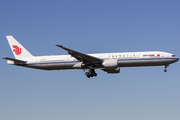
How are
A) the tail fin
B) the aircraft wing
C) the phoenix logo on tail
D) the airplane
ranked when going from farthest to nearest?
the phoenix logo on tail < the tail fin < the airplane < the aircraft wing

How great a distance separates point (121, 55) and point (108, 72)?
6077mm

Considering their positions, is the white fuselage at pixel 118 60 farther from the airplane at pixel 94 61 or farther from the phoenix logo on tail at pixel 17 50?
the phoenix logo on tail at pixel 17 50

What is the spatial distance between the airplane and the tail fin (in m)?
1.53

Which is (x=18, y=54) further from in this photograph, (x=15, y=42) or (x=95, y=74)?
(x=95, y=74)

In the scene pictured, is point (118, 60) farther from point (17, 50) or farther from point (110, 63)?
point (17, 50)

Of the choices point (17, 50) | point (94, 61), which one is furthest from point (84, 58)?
point (17, 50)

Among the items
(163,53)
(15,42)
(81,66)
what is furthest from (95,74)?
(15,42)

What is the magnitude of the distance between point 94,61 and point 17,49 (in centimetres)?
1491

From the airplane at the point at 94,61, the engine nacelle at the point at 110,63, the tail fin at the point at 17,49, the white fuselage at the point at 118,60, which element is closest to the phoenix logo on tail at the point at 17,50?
the tail fin at the point at 17,49

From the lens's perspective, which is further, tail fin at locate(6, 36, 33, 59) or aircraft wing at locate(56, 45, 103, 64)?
tail fin at locate(6, 36, 33, 59)

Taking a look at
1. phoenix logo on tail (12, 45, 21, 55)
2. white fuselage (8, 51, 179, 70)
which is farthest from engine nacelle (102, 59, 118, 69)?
phoenix logo on tail (12, 45, 21, 55)

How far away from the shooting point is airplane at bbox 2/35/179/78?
45.3 m

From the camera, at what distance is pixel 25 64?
4866cm

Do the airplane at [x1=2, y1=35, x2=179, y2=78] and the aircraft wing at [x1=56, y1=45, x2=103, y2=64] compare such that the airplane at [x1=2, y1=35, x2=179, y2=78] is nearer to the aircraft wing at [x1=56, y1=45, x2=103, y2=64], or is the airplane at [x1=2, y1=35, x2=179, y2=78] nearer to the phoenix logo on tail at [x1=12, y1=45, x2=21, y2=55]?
the aircraft wing at [x1=56, y1=45, x2=103, y2=64]
